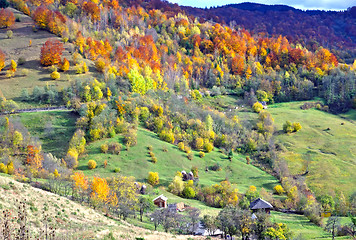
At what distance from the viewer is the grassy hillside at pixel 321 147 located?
8712 centimetres

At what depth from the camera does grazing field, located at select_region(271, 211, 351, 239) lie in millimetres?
55500

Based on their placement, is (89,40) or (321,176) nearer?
(321,176)

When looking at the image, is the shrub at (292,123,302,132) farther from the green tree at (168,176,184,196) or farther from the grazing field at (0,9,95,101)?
the grazing field at (0,9,95,101)

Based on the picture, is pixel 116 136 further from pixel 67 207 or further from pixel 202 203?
pixel 67 207

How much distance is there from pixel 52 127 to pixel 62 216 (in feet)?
175

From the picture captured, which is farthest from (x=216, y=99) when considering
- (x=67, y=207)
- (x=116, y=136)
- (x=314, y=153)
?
(x=67, y=207)

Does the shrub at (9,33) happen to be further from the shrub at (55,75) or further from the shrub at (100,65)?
the shrub at (100,65)

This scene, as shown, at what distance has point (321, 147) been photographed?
107438 millimetres

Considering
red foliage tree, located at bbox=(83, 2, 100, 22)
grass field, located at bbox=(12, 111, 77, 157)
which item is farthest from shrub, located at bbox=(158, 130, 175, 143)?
red foliage tree, located at bbox=(83, 2, 100, 22)

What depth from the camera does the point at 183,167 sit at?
8675cm

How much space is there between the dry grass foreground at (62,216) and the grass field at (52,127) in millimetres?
39539

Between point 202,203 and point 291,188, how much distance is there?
19587 millimetres

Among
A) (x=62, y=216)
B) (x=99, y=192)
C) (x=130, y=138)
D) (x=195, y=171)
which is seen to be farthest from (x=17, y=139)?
(x=62, y=216)

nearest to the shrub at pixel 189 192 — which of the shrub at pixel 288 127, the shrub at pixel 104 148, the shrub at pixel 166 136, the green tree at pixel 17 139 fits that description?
the shrub at pixel 104 148
